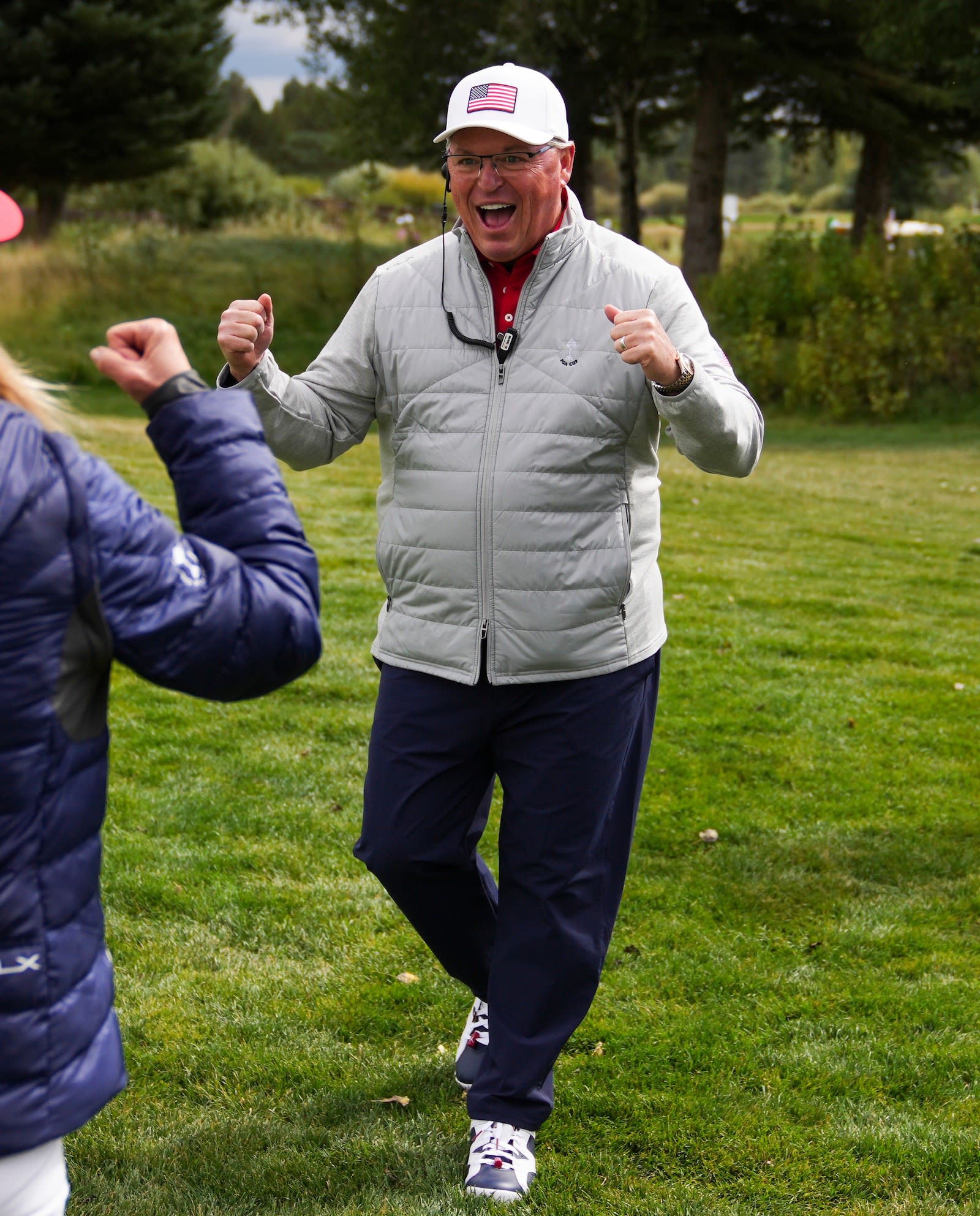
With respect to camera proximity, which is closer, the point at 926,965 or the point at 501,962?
the point at 501,962

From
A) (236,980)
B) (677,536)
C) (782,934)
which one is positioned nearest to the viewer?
(236,980)

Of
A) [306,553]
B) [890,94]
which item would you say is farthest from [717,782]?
[890,94]

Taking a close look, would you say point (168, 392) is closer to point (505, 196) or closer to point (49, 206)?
point (505, 196)

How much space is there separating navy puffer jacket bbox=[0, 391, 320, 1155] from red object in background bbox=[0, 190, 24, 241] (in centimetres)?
24

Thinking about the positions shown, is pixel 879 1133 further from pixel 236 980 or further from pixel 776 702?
pixel 776 702

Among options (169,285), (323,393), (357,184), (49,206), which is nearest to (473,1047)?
(323,393)

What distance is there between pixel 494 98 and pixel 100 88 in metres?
25.7

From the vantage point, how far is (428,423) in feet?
9.87

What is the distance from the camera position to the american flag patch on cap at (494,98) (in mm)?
2854

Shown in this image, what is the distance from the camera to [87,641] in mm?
1641

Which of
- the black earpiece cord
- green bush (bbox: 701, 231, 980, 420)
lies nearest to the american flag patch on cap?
the black earpiece cord

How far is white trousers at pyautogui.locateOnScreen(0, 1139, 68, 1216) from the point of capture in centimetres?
168

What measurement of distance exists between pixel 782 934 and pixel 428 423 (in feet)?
7.63

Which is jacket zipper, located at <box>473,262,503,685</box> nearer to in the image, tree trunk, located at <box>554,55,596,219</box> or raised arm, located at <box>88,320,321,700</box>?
raised arm, located at <box>88,320,321,700</box>
